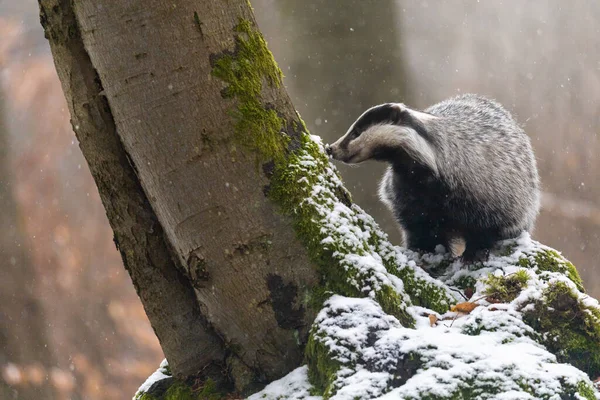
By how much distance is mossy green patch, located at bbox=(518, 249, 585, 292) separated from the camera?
3279mm

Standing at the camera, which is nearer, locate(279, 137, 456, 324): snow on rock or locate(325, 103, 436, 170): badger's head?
locate(279, 137, 456, 324): snow on rock

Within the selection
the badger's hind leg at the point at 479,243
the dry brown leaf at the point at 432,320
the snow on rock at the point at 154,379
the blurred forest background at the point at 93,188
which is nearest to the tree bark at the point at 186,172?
the snow on rock at the point at 154,379

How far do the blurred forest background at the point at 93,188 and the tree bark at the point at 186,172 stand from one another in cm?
558

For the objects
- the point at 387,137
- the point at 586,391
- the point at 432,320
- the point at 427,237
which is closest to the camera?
the point at 586,391

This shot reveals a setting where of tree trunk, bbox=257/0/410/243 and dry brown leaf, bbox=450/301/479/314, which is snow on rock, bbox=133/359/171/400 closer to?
dry brown leaf, bbox=450/301/479/314

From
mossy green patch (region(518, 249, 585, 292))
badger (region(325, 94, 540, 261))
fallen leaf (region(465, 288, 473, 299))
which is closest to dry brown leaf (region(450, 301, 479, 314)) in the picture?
fallen leaf (region(465, 288, 473, 299))

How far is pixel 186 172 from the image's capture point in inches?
98.7

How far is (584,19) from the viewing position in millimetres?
11102

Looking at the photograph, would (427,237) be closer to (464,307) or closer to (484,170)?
(484,170)

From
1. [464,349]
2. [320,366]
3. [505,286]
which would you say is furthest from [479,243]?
[320,366]

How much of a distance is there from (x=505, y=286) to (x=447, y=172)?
121cm

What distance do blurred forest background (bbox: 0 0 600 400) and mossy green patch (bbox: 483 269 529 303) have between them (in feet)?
16.9

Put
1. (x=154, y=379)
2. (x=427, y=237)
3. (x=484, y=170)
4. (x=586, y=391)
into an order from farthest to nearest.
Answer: (x=427, y=237) < (x=484, y=170) < (x=154, y=379) < (x=586, y=391)

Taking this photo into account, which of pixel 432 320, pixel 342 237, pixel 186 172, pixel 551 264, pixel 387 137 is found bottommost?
pixel 551 264
